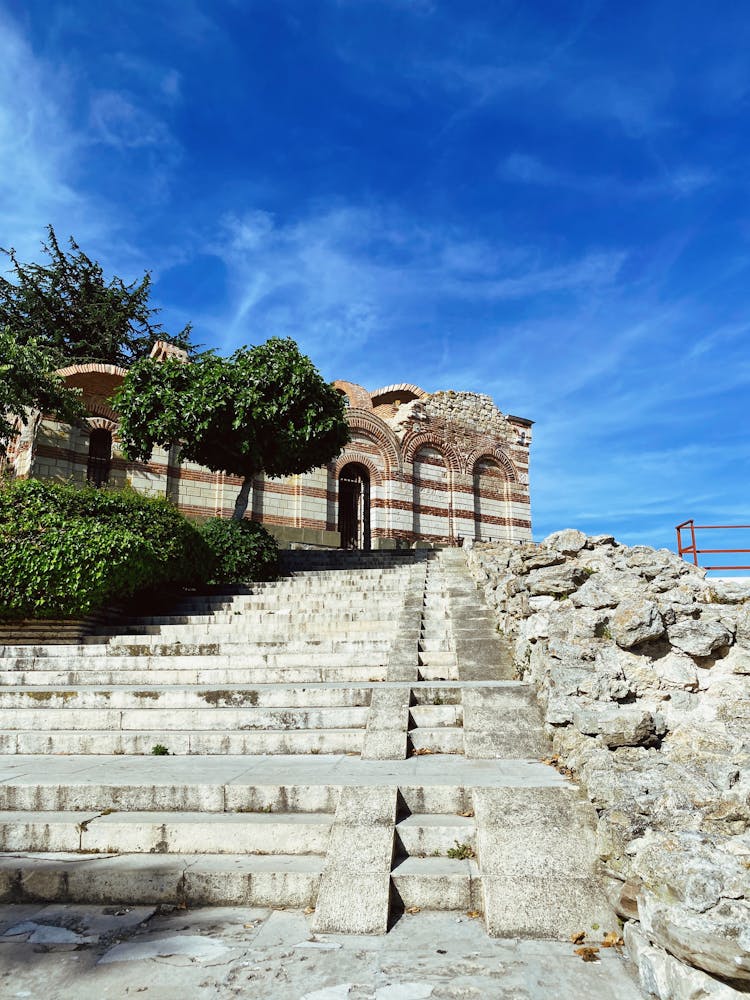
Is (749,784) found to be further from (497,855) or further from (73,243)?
(73,243)

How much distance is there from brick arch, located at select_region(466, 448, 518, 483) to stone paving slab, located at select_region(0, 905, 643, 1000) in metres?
21.8

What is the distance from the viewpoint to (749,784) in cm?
332

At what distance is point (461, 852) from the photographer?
11.6ft

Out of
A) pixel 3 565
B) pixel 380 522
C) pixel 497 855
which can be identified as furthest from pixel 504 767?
pixel 380 522

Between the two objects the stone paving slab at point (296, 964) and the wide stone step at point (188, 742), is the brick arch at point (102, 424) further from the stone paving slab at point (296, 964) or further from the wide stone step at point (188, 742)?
the stone paving slab at point (296, 964)

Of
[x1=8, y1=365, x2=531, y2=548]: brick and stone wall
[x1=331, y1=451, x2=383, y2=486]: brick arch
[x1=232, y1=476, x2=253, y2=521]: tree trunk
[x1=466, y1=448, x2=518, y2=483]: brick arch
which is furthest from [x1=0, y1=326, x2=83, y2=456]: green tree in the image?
[x1=466, y1=448, x2=518, y2=483]: brick arch

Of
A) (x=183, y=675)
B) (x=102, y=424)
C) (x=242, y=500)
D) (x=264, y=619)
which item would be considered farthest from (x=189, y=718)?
(x=102, y=424)

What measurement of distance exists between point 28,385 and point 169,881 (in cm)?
1362

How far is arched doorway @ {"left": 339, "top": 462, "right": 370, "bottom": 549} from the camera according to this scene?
22.6 meters

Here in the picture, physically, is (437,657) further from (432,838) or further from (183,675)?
(432,838)

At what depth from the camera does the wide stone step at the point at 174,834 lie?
3.66 m

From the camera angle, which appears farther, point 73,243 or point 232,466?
point 73,243

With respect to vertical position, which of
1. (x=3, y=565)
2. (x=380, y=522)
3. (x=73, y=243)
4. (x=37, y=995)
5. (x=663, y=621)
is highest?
(x=73, y=243)

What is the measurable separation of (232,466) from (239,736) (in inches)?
405
